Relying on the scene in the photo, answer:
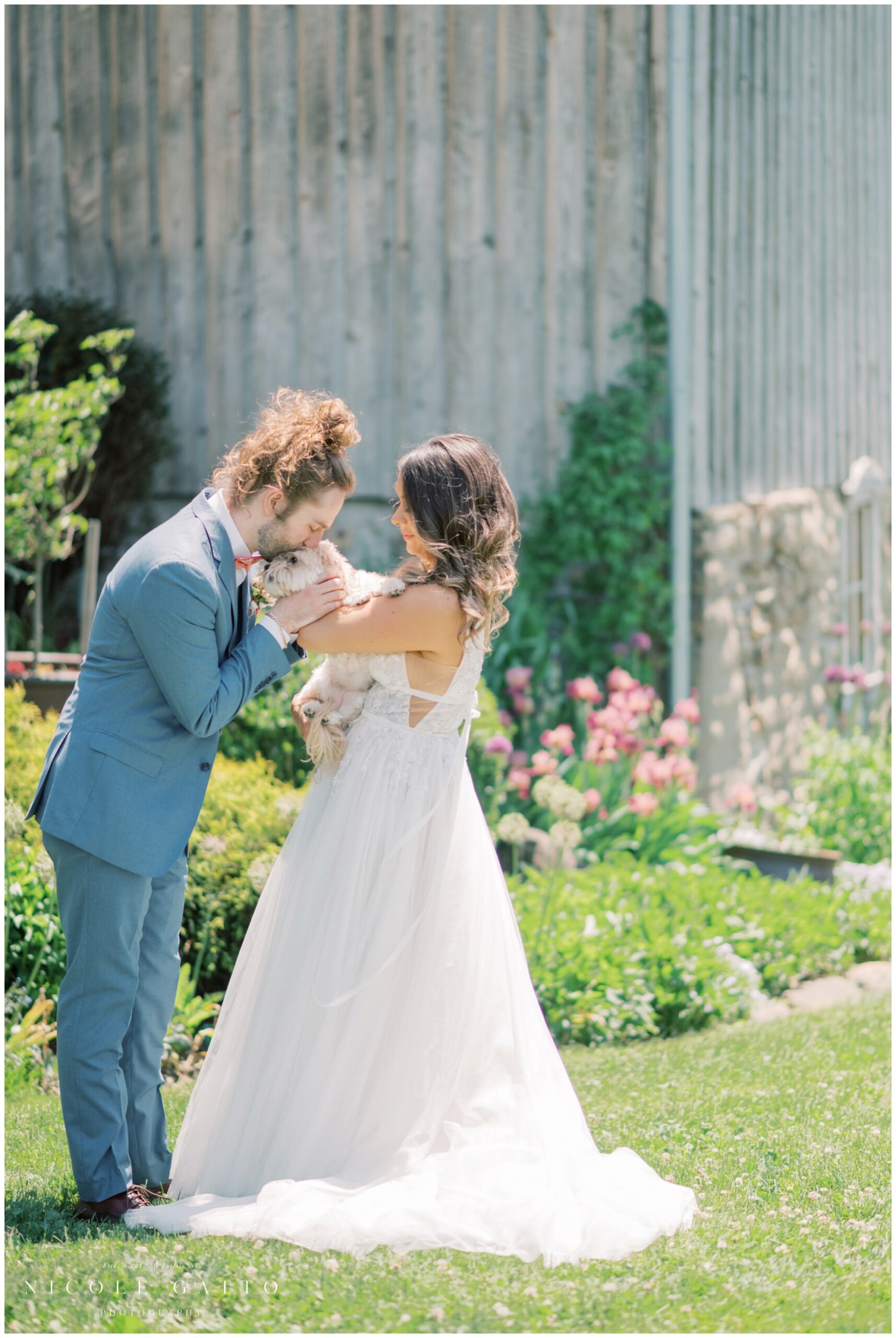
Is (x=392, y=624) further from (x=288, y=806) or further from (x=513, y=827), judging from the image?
(x=513, y=827)

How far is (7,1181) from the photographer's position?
320 centimetres

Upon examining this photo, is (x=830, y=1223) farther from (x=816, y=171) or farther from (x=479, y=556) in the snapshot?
(x=816, y=171)

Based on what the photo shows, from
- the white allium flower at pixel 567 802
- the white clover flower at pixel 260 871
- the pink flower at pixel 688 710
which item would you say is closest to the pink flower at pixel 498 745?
the white allium flower at pixel 567 802

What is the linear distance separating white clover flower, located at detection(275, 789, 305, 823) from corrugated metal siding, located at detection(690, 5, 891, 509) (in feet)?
14.6

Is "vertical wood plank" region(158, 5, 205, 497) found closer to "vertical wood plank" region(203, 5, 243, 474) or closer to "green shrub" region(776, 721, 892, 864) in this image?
"vertical wood plank" region(203, 5, 243, 474)

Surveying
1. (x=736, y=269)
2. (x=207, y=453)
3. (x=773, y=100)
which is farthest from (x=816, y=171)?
(x=207, y=453)

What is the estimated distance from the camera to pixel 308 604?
305 cm

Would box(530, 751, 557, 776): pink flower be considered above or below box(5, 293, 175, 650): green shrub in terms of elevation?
below

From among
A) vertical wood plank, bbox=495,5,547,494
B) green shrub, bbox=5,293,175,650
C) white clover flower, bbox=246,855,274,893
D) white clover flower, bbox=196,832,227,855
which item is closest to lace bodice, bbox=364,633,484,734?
white clover flower, bbox=246,855,274,893

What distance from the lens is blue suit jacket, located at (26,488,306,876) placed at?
2865 millimetres

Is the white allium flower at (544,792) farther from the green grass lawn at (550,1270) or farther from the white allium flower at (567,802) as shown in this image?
the green grass lawn at (550,1270)

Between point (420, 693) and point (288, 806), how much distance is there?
1.64 metres

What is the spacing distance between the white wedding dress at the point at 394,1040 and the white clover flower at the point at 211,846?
1.41 metres

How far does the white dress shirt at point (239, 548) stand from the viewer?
3008mm
